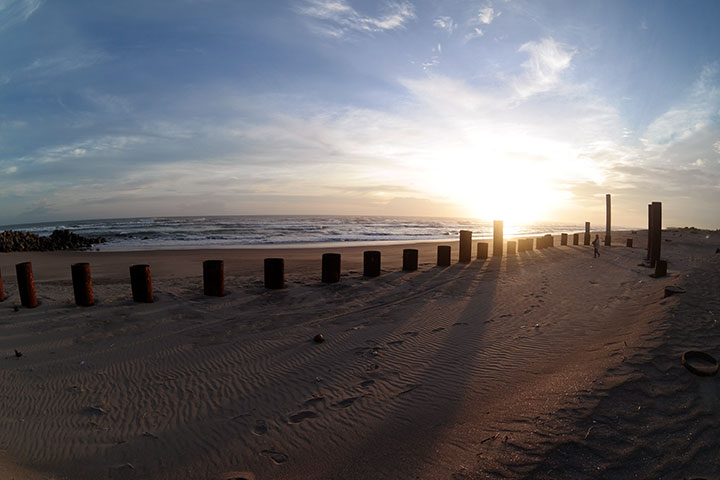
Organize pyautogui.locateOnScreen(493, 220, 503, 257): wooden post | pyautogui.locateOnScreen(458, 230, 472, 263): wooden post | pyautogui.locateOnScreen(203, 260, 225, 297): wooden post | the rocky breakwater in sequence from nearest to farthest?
pyautogui.locateOnScreen(203, 260, 225, 297): wooden post → pyautogui.locateOnScreen(458, 230, 472, 263): wooden post → pyautogui.locateOnScreen(493, 220, 503, 257): wooden post → the rocky breakwater

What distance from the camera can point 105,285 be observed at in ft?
30.2

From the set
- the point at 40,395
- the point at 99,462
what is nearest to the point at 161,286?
the point at 40,395

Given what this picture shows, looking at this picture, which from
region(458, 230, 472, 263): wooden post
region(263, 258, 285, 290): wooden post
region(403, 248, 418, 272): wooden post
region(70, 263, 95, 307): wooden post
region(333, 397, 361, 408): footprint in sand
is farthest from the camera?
region(458, 230, 472, 263): wooden post

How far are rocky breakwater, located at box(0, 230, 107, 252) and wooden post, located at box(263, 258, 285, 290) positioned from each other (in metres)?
20.8

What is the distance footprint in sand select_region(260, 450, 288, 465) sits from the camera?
119 inches

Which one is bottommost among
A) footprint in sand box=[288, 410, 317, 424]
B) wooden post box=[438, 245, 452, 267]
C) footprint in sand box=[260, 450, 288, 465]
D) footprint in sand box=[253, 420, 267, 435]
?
footprint in sand box=[260, 450, 288, 465]

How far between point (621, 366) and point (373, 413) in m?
2.98

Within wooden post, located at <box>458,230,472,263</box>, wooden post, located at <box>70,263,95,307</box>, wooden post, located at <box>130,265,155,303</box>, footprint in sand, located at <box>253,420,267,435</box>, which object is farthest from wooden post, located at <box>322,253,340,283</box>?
wooden post, located at <box>458,230,472,263</box>

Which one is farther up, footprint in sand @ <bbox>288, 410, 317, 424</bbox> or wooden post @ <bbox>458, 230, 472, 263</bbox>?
wooden post @ <bbox>458, 230, 472, 263</bbox>

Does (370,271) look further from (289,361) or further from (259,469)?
(259,469)

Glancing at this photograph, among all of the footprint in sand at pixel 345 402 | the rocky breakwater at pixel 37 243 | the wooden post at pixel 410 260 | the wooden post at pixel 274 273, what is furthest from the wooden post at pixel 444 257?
the rocky breakwater at pixel 37 243

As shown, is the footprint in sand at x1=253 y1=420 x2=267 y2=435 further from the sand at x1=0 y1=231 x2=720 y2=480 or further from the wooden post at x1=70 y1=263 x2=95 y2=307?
the wooden post at x1=70 y1=263 x2=95 y2=307

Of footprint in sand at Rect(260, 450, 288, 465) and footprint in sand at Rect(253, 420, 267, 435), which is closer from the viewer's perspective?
footprint in sand at Rect(260, 450, 288, 465)

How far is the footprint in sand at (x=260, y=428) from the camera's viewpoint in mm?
3444
